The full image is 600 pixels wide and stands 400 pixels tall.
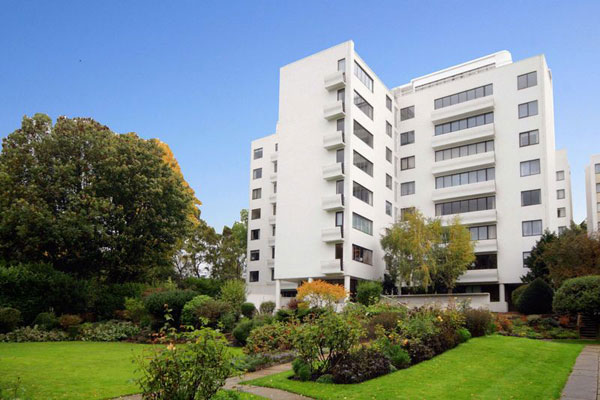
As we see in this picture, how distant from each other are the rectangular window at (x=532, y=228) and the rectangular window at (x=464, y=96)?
12.8 m

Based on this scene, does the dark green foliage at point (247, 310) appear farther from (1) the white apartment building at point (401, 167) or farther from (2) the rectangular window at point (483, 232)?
(2) the rectangular window at point (483, 232)

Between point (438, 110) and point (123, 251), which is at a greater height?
point (438, 110)

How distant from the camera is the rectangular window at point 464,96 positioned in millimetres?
47609

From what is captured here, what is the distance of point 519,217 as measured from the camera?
1725 inches

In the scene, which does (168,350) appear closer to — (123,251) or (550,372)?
(550,372)

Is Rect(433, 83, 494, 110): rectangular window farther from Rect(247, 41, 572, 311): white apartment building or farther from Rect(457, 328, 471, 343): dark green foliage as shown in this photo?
Rect(457, 328, 471, 343): dark green foliage

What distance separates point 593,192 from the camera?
77500 mm

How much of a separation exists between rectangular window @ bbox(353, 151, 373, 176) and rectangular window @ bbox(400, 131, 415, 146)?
8238mm

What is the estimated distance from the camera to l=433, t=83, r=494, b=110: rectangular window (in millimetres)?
47609

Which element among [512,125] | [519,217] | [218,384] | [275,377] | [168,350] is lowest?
[275,377]

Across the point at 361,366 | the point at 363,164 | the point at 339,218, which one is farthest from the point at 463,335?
the point at 363,164

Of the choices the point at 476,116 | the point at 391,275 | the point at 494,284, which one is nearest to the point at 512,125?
the point at 476,116

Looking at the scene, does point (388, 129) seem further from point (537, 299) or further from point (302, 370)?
point (302, 370)

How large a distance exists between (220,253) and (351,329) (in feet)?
153
